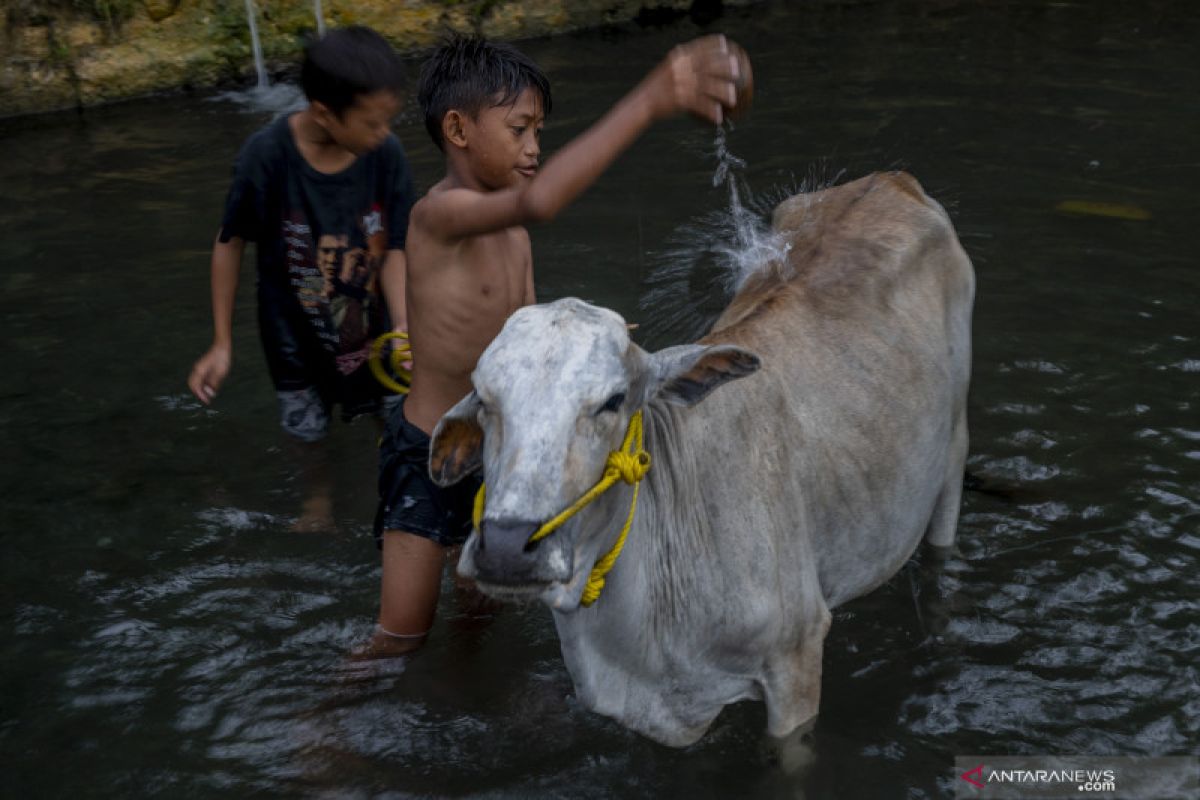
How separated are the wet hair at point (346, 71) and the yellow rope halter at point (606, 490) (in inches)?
63.2

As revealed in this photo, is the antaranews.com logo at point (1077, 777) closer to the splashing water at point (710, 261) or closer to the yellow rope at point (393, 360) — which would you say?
the splashing water at point (710, 261)

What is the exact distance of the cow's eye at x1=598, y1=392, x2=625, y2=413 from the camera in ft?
9.65

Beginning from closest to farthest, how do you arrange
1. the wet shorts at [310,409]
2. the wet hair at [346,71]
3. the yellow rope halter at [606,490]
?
the yellow rope halter at [606,490]
the wet hair at [346,71]
the wet shorts at [310,409]

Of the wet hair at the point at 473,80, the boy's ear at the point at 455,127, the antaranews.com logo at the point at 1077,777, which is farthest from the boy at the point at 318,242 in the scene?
the antaranews.com logo at the point at 1077,777

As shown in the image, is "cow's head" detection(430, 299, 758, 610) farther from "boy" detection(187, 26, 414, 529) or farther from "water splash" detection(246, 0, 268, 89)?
"water splash" detection(246, 0, 268, 89)

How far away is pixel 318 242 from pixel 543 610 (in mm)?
1591

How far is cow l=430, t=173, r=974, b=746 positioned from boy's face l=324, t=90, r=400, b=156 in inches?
50.2

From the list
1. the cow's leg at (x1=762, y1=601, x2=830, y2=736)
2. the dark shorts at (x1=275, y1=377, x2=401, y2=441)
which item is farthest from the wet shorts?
the cow's leg at (x1=762, y1=601, x2=830, y2=736)

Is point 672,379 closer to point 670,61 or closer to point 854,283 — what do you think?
point 670,61

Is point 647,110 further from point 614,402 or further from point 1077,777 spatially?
point 1077,777

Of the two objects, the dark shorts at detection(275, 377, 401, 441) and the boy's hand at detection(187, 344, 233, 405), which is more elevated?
the boy's hand at detection(187, 344, 233, 405)

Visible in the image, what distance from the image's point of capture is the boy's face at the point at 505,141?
3.49 m

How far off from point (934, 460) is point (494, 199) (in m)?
1.94

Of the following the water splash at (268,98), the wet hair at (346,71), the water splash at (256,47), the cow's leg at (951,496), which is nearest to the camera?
the wet hair at (346,71)
